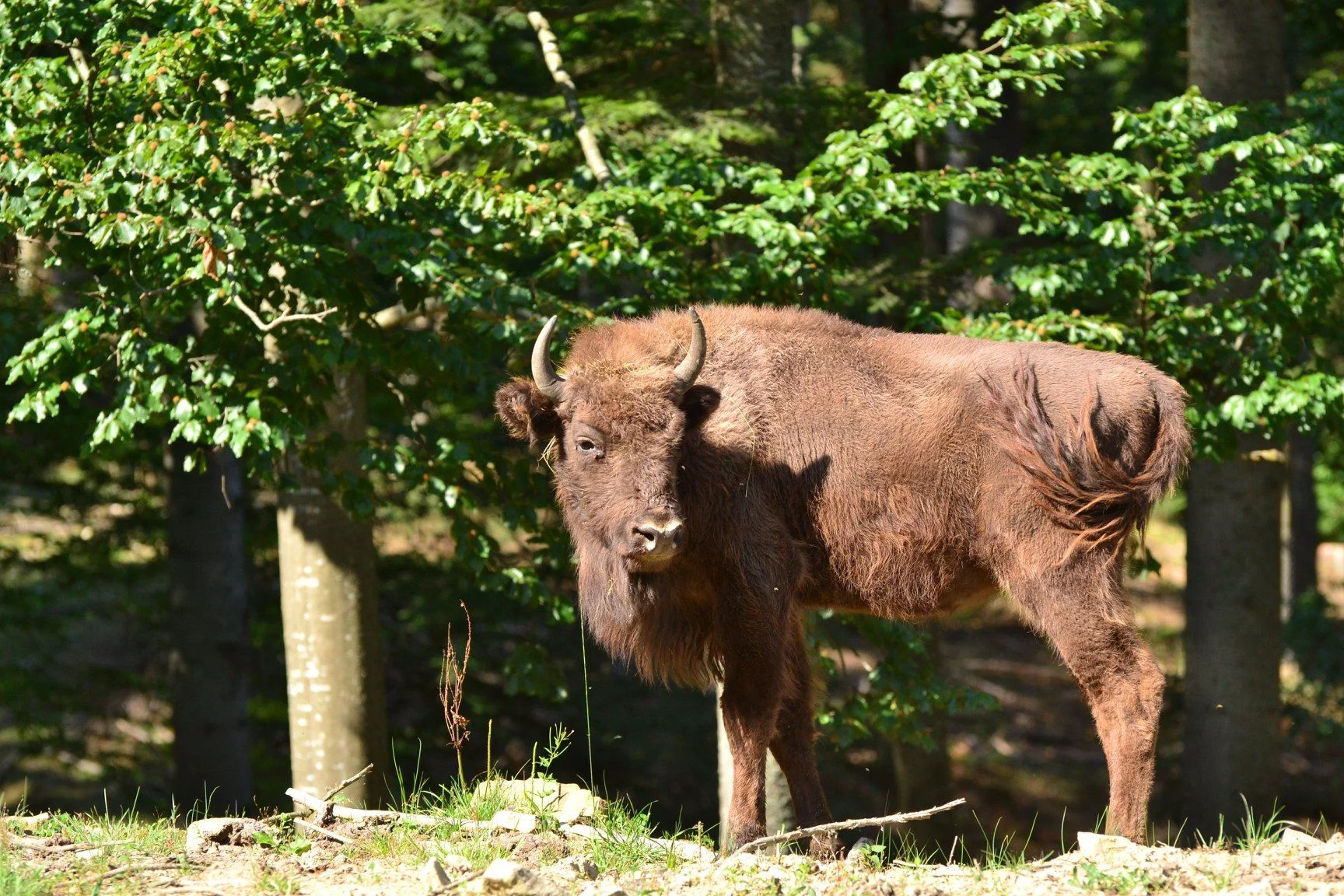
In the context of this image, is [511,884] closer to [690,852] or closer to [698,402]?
[690,852]

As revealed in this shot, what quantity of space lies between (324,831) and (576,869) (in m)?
1.16

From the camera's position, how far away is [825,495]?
671 centimetres

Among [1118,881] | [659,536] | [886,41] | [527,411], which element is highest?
[886,41]

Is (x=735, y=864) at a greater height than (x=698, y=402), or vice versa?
(x=698, y=402)

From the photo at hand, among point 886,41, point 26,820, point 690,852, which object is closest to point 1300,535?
point 886,41

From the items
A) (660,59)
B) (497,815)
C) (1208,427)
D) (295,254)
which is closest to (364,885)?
(497,815)

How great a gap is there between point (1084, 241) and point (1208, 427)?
6.68 feet

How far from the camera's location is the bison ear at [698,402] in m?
6.46

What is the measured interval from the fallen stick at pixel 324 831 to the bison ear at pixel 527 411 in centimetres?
205

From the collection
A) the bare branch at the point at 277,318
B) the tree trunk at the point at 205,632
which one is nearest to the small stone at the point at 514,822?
the bare branch at the point at 277,318

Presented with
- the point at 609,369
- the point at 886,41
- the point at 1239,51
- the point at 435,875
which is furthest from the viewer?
the point at 886,41

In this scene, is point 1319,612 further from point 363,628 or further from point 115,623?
point 115,623

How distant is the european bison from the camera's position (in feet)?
20.8

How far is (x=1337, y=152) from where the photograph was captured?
785 centimetres
